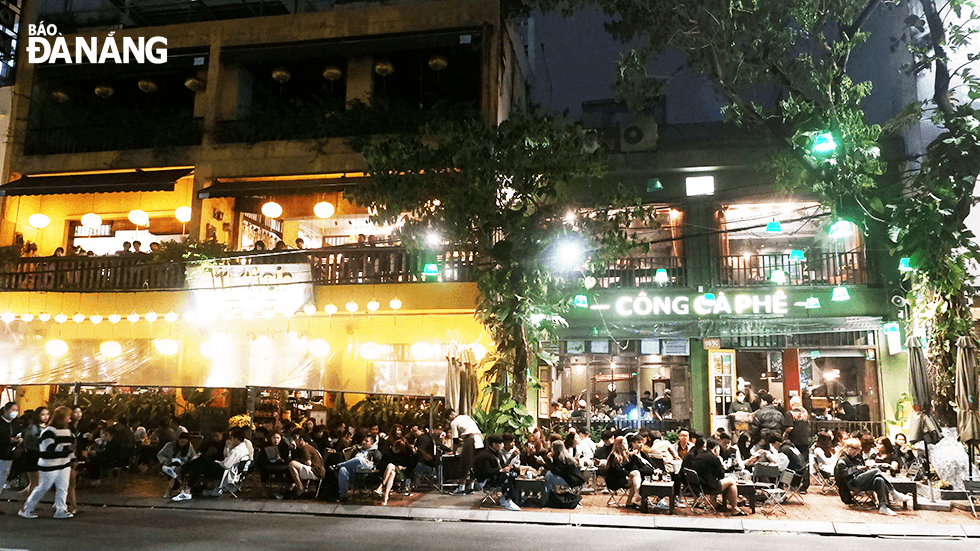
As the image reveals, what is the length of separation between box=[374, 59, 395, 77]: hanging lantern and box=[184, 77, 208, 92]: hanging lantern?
4.98 m

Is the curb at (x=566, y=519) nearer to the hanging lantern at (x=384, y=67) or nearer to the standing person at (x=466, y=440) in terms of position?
the standing person at (x=466, y=440)

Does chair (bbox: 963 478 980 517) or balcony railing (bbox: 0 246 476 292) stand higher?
balcony railing (bbox: 0 246 476 292)

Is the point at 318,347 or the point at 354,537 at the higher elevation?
the point at 318,347

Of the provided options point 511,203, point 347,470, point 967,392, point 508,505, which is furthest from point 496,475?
point 967,392

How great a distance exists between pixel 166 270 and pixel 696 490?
569 inches

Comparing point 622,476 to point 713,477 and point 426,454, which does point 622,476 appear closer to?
point 713,477

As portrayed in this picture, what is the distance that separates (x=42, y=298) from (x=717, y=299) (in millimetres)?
18614

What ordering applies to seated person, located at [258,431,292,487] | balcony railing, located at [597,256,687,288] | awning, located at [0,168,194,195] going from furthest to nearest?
balcony railing, located at [597,256,687,288] < awning, located at [0,168,194,195] < seated person, located at [258,431,292,487]

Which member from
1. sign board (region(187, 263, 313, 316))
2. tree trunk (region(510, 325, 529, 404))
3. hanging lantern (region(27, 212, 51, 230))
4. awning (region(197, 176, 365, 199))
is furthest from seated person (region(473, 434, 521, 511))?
hanging lantern (region(27, 212, 51, 230))

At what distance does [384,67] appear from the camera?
1947cm

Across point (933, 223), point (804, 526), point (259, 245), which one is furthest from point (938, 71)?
point (259, 245)

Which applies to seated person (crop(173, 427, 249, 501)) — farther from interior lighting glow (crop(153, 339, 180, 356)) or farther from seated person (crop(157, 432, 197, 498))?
interior lighting glow (crop(153, 339, 180, 356))

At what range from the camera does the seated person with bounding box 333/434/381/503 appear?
43.0 feet

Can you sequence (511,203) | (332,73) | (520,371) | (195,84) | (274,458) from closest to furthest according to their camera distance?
1. (274,458)
2. (511,203)
3. (520,371)
4. (332,73)
5. (195,84)
